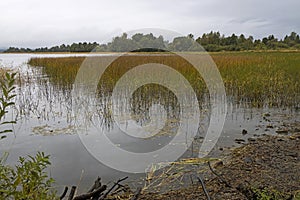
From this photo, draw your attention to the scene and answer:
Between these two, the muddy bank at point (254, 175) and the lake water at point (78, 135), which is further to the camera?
the lake water at point (78, 135)

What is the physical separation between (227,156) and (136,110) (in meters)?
2.72

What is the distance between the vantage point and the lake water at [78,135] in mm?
3164

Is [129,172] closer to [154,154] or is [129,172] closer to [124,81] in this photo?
[154,154]

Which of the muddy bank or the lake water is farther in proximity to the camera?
the lake water

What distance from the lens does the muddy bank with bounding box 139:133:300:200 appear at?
90.5 inches

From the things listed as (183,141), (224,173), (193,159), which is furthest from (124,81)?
(224,173)

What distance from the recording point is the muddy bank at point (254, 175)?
2.30 metres

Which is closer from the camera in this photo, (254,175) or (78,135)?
(254,175)

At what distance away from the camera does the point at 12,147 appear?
12.8ft

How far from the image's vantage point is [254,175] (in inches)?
110

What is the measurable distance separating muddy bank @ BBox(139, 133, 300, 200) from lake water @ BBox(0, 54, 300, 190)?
1.37ft

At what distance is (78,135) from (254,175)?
2713 millimetres

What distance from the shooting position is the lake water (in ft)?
10.4

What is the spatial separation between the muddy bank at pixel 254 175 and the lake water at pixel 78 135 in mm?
417
